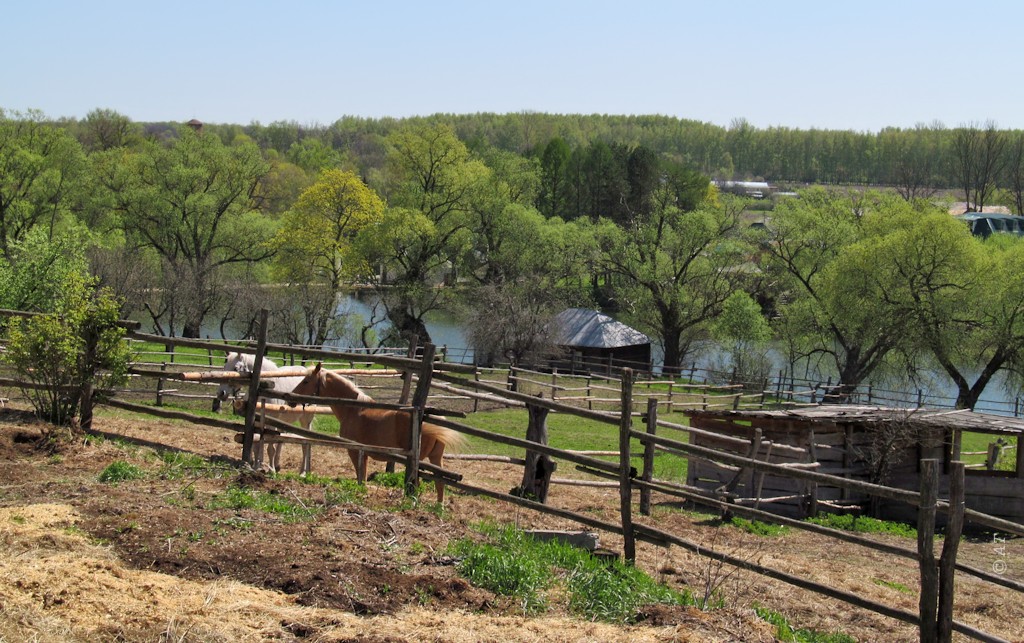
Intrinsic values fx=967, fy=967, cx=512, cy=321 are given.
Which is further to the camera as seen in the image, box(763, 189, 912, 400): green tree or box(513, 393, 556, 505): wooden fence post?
box(763, 189, 912, 400): green tree

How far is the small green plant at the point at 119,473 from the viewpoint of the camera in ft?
28.8

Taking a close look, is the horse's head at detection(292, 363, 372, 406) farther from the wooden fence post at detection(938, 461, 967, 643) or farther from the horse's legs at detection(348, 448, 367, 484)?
the wooden fence post at detection(938, 461, 967, 643)

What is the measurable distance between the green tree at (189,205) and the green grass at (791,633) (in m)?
43.0

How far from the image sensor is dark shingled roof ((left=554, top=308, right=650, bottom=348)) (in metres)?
48.7

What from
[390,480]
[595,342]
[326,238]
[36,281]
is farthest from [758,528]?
[326,238]

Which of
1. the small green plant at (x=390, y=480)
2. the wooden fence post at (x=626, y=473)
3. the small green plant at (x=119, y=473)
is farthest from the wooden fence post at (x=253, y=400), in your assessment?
the wooden fence post at (x=626, y=473)

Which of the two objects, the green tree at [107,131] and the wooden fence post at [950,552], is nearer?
the wooden fence post at [950,552]

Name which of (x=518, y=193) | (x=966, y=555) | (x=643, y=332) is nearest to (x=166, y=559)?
(x=966, y=555)

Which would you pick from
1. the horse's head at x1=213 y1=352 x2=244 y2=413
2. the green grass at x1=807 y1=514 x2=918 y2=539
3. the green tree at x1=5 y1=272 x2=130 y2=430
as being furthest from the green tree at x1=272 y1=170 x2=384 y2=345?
the green tree at x1=5 y1=272 x2=130 y2=430

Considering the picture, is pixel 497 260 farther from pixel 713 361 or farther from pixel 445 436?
pixel 445 436

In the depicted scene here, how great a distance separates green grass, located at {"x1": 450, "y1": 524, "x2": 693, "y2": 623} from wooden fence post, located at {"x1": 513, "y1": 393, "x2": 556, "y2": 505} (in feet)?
11.1

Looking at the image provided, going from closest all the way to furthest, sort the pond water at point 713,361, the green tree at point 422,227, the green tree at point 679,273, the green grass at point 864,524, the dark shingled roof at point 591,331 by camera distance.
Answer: the green grass at point 864,524, the pond water at point 713,361, the dark shingled roof at point 591,331, the green tree at point 422,227, the green tree at point 679,273

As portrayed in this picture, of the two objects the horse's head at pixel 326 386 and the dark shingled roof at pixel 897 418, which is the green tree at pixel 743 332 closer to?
the dark shingled roof at pixel 897 418

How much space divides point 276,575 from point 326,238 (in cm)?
4426
